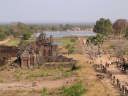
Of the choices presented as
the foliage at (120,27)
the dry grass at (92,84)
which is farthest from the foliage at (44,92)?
the foliage at (120,27)

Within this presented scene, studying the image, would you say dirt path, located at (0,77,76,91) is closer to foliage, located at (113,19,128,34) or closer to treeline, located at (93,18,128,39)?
treeline, located at (93,18,128,39)

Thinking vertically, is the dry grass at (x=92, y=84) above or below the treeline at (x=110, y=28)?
below

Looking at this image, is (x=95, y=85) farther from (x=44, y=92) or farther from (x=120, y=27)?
(x=120, y=27)

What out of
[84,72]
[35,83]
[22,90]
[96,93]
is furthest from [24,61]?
[96,93]

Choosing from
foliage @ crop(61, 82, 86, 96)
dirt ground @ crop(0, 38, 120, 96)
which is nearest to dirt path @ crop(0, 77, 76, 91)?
dirt ground @ crop(0, 38, 120, 96)

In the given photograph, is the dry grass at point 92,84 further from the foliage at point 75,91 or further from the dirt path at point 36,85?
the dirt path at point 36,85

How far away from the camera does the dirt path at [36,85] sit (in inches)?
1433

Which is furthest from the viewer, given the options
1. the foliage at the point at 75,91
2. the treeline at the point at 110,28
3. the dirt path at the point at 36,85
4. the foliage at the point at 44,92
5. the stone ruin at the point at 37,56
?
the treeline at the point at 110,28

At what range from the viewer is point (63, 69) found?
48719 mm

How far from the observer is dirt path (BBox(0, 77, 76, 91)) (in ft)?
119

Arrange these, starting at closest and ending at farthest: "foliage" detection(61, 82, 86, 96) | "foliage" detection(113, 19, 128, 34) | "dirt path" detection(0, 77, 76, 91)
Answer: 1. "foliage" detection(61, 82, 86, 96)
2. "dirt path" detection(0, 77, 76, 91)
3. "foliage" detection(113, 19, 128, 34)

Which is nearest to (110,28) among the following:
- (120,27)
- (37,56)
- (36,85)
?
(120,27)

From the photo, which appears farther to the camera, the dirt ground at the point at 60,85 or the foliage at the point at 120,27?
the foliage at the point at 120,27

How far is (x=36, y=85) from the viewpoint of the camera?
37469 mm
